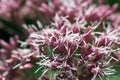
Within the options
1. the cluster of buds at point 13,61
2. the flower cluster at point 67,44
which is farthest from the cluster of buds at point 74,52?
→ the cluster of buds at point 13,61

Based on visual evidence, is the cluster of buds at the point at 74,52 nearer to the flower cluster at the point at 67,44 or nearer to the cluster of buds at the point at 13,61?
the flower cluster at the point at 67,44

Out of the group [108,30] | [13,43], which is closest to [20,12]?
[13,43]

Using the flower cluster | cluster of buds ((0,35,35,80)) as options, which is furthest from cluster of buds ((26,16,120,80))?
cluster of buds ((0,35,35,80))

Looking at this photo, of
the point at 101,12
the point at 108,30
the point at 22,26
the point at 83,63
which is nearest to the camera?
the point at 83,63

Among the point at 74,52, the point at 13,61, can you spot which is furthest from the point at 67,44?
the point at 13,61

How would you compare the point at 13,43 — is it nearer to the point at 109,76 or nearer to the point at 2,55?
the point at 2,55

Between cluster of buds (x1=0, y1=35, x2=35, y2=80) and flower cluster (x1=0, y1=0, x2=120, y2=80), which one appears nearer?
flower cluster (x1=0, y1=0, x2=120, y2=80)

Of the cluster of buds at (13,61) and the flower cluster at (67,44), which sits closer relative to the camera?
the flower cluster at (67,44)

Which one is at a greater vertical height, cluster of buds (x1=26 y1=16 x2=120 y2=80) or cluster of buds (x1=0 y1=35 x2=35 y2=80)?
cluster of buds (x1=0 y1=35 x2=35 y2=80)

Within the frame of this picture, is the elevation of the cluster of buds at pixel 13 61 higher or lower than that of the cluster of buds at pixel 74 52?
higher

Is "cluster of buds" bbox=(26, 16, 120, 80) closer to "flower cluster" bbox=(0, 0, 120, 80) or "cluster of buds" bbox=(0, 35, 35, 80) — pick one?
"flower cluster" bbox=(0, 0, 120, 80)

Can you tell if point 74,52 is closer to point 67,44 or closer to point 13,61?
point 67,44
